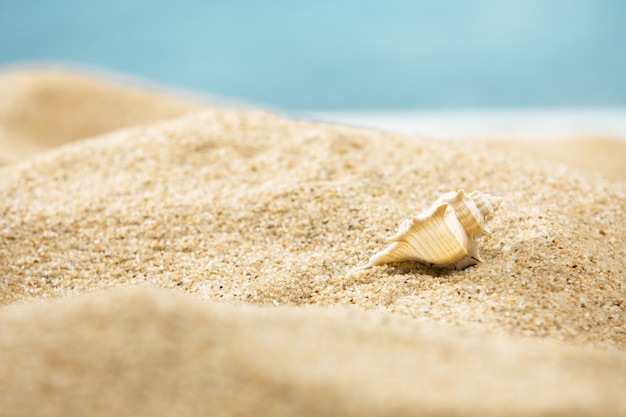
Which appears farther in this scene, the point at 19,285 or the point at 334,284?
the point at 19,285

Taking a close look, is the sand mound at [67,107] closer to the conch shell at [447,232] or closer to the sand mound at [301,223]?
the sand mound at [301,223]

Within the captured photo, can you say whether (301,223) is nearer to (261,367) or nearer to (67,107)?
(261,367)

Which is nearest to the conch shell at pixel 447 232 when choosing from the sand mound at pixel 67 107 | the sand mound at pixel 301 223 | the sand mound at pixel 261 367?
the sand mound at pixel 301 223

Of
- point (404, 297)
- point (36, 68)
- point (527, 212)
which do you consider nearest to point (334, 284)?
point (404, 297)

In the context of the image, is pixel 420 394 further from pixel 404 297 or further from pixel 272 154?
pixel 272 154

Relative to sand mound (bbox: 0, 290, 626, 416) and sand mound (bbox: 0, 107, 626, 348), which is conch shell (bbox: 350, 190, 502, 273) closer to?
sand mound (bbox: 0, 107, 626, 348)

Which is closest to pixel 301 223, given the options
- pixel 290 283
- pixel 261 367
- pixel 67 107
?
pixel 290 283
